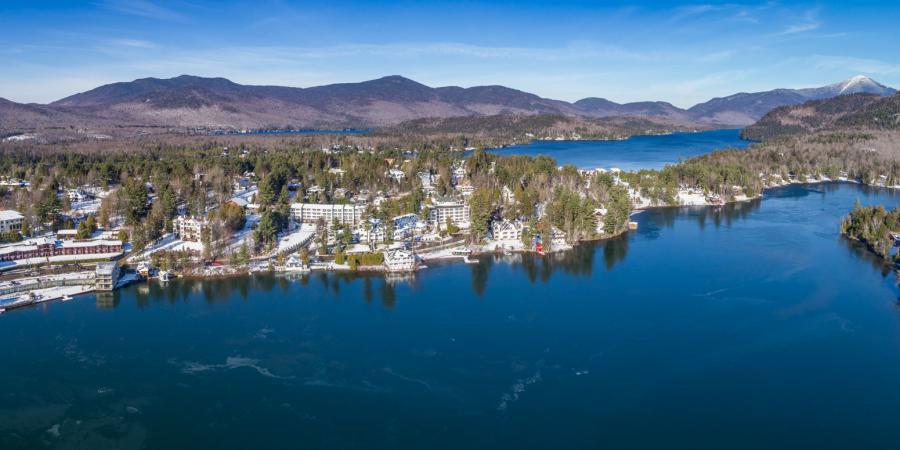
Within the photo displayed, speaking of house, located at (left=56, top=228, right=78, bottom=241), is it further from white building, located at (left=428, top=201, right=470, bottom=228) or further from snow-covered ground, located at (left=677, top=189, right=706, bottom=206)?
snow-covered ground, located at (left=677, top=189, right=706, bottom=206)

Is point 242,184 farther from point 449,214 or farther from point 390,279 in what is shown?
point 390,279

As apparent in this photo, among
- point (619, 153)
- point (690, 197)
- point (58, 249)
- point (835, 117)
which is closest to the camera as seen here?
point (58, 249)

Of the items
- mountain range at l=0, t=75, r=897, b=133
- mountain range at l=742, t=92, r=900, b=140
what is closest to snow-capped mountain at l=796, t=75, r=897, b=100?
mountain range at l=0, t=75, r=897, b=133

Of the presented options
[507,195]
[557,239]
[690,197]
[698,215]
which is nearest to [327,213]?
[507,195]

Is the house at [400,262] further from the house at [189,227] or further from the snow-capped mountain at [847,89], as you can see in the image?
the snow-capped mountain at [847,89]

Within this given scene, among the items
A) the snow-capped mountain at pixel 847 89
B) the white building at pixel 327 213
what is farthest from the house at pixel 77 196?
the snow-capped mountain at pixel 847 89

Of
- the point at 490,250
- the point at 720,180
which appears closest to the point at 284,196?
the point at 490,250

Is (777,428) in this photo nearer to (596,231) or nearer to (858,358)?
(858,358)
